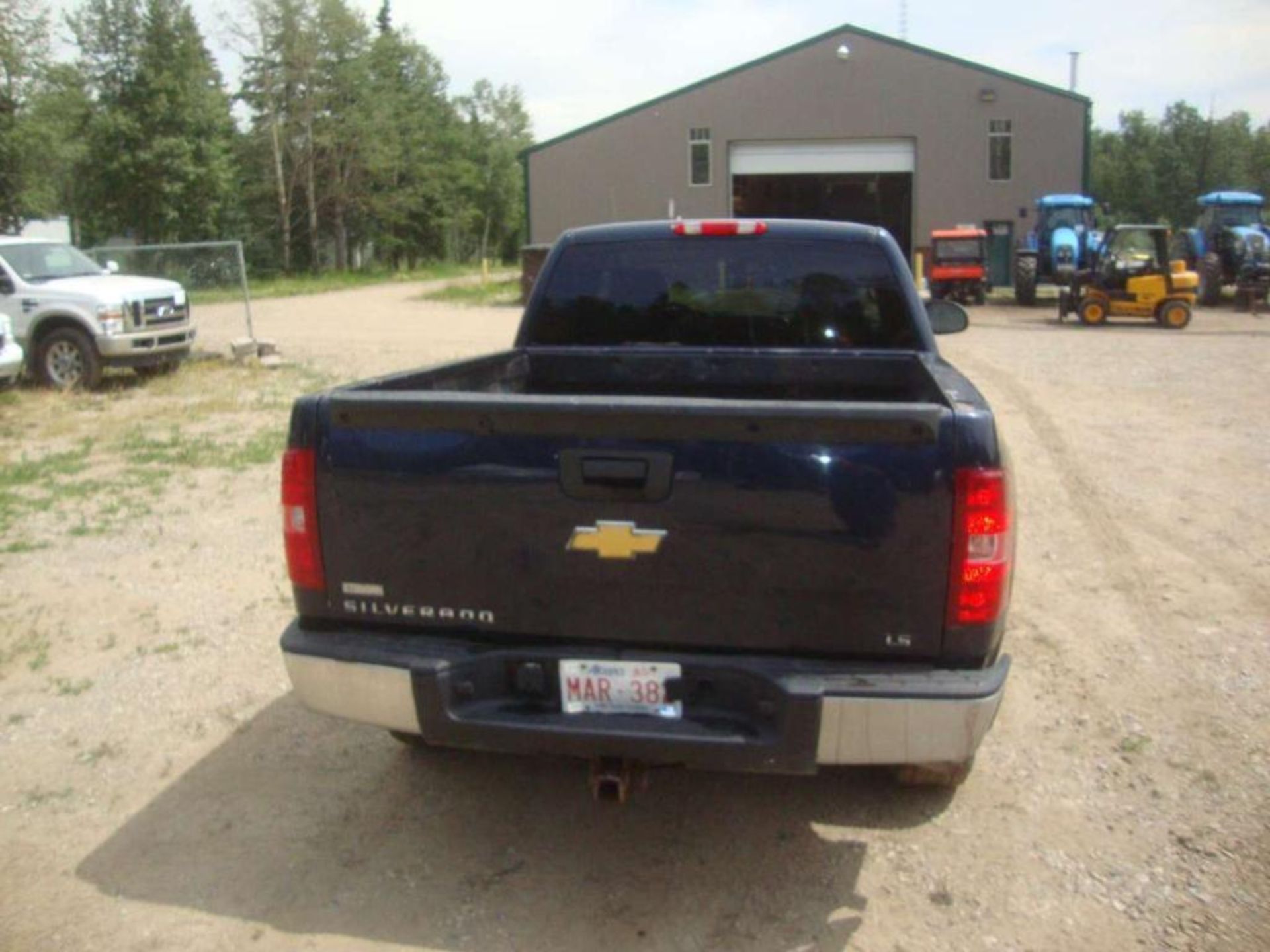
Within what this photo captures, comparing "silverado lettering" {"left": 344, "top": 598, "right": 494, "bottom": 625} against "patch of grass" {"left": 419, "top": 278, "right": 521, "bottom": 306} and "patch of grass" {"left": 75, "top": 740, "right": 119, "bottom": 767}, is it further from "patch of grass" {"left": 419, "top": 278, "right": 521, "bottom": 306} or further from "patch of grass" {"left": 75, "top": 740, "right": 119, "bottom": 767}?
"patch of grass" {"left": 419, "top": 278, "right": 521, "bottom": 306}

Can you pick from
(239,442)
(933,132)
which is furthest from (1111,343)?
(933,132)

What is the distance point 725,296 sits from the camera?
5.12m

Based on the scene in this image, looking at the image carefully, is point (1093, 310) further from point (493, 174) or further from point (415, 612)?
point (493, 174)

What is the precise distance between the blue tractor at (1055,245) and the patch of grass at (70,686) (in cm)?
2561

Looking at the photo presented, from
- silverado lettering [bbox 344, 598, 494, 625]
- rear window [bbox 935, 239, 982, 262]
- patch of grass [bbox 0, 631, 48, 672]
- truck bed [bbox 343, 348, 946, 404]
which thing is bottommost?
patch of grass [bbox 0, 631, 48, 672]

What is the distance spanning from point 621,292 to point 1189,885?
10.4 ft

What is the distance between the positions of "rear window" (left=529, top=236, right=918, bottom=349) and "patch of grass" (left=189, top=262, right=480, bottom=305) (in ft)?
63.0

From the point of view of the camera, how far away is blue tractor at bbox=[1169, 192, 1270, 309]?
27.1 metres

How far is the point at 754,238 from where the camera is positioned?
505cm

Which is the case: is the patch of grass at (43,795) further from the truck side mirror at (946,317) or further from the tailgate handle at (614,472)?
the truck side mirror at (946,317)

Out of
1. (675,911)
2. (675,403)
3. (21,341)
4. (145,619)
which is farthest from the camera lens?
(21,341)

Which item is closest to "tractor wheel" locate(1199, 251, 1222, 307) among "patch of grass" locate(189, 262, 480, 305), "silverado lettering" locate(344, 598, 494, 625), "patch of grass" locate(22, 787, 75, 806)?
"patch of grass" locate(189, 262, 480, 305)

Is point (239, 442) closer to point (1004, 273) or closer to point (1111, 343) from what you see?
point (1111, 343)

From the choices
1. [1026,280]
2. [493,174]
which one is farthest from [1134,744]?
[493,174]
